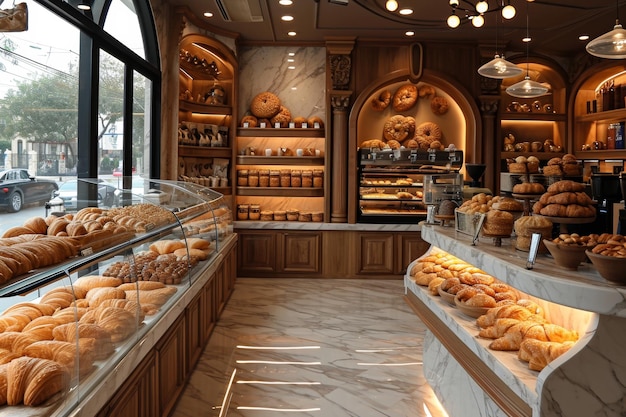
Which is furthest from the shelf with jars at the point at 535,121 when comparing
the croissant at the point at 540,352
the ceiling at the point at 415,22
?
the croissant at the point at 540,352

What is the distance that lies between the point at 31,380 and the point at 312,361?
262 cm

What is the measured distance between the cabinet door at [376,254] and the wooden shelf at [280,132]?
159cm

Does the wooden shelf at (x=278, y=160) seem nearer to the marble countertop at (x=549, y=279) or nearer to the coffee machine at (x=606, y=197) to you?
the marble countertop at (x=549, y=279)

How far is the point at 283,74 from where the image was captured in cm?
753

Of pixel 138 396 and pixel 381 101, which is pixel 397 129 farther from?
pixel 138 396

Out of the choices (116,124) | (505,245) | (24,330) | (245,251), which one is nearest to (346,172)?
(245,251)

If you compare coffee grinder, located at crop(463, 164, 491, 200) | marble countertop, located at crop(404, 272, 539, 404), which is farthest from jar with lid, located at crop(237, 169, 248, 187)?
marble countertop, located at crop(404, 272, 539, 404)

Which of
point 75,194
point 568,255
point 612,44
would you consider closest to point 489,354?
point 568,255

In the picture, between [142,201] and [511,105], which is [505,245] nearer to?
[142,201]

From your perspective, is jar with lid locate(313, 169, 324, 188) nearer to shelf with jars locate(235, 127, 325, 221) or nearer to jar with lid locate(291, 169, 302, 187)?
shelf with jars locate(235, 127, 325, 221)

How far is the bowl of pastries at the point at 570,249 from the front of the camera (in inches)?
82.4

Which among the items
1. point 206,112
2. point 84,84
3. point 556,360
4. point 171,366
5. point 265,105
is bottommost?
point 171,366

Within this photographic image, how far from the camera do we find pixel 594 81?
7418 millimetres

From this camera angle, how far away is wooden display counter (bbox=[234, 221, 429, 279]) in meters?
7.12
